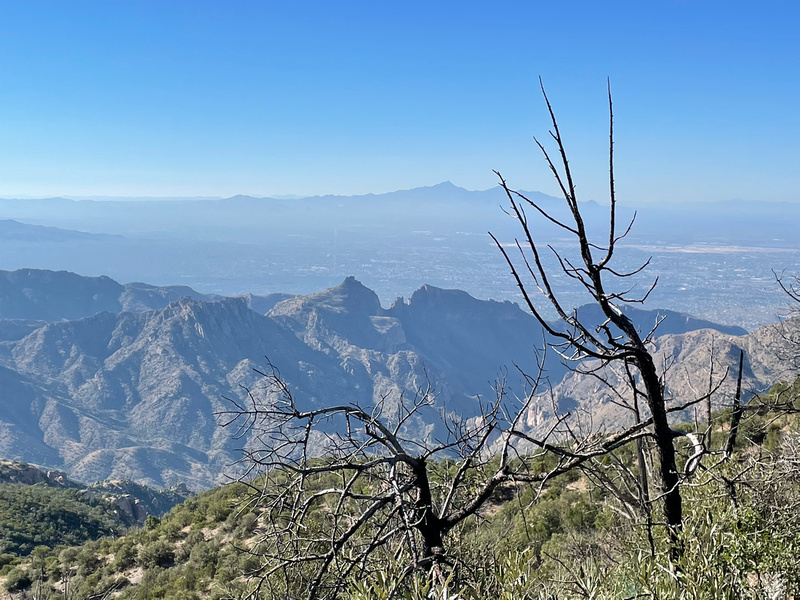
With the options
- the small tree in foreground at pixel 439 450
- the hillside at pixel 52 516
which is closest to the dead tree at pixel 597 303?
the small tree in foreground at pixel 439 450

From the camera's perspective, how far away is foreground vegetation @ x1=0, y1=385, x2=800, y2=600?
4598 millimetres

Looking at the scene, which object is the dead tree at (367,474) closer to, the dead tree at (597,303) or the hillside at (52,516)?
the dead tree at (597,303)

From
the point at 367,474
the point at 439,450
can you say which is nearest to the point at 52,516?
the point at 367,474

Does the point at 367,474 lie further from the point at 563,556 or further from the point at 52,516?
the point at 52,516

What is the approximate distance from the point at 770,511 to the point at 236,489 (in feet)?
71.2

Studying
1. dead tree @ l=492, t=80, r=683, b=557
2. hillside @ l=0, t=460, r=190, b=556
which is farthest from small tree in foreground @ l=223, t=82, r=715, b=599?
hillside @ l=0, t=460, r=190, b=556

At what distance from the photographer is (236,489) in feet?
76.2

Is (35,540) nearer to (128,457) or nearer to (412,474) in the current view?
(412,474)

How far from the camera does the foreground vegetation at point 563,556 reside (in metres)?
4.60

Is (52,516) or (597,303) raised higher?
(597,303)

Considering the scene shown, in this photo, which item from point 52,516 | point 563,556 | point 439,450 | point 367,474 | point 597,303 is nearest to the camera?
point 597,303

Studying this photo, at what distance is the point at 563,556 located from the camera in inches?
420

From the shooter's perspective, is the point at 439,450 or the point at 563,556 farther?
the point at 563,556

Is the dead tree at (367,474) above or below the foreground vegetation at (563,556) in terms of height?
above
